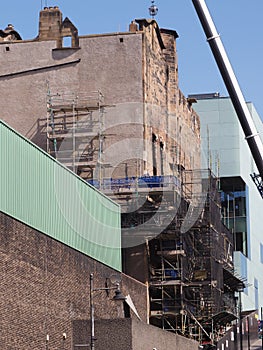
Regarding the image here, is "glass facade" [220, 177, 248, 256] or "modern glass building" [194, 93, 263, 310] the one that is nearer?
"modern glass building" [194, 93, 263, 310]

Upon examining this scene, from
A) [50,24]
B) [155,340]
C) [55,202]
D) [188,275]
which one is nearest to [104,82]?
[50,24]

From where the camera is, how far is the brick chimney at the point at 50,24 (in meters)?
70.2

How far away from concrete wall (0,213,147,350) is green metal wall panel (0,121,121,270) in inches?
24.6

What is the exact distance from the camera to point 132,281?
202ft

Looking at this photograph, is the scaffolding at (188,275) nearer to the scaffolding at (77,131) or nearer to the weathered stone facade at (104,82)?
the weathered stone facade at (104,82)

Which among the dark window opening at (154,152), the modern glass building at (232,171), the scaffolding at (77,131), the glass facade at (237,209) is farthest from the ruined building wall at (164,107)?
the glass facade at (237,209)

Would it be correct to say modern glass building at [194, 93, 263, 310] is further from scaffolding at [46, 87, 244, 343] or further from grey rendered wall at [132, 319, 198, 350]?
grey rendered wall at [132, 319, 198, 350]

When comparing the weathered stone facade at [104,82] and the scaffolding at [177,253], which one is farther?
the weathered stone facade at [104,82]

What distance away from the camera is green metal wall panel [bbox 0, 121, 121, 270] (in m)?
43.4

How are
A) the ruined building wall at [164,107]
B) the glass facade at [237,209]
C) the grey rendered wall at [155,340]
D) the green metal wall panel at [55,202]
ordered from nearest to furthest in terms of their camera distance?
1. the green metal wall panel at [55,202]
2. the grey rendered wall at [155,340]
3. the ruined building wall at [164,107]
4. the glass facade at [237,209]

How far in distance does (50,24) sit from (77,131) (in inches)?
322

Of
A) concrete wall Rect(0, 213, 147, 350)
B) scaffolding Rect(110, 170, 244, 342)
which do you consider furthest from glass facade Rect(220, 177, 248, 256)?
concrete wall Rect(0, 213, 147, 350)

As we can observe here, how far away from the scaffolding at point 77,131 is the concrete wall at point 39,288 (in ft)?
42.3

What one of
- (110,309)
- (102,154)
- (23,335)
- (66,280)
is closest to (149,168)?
(102,154)
